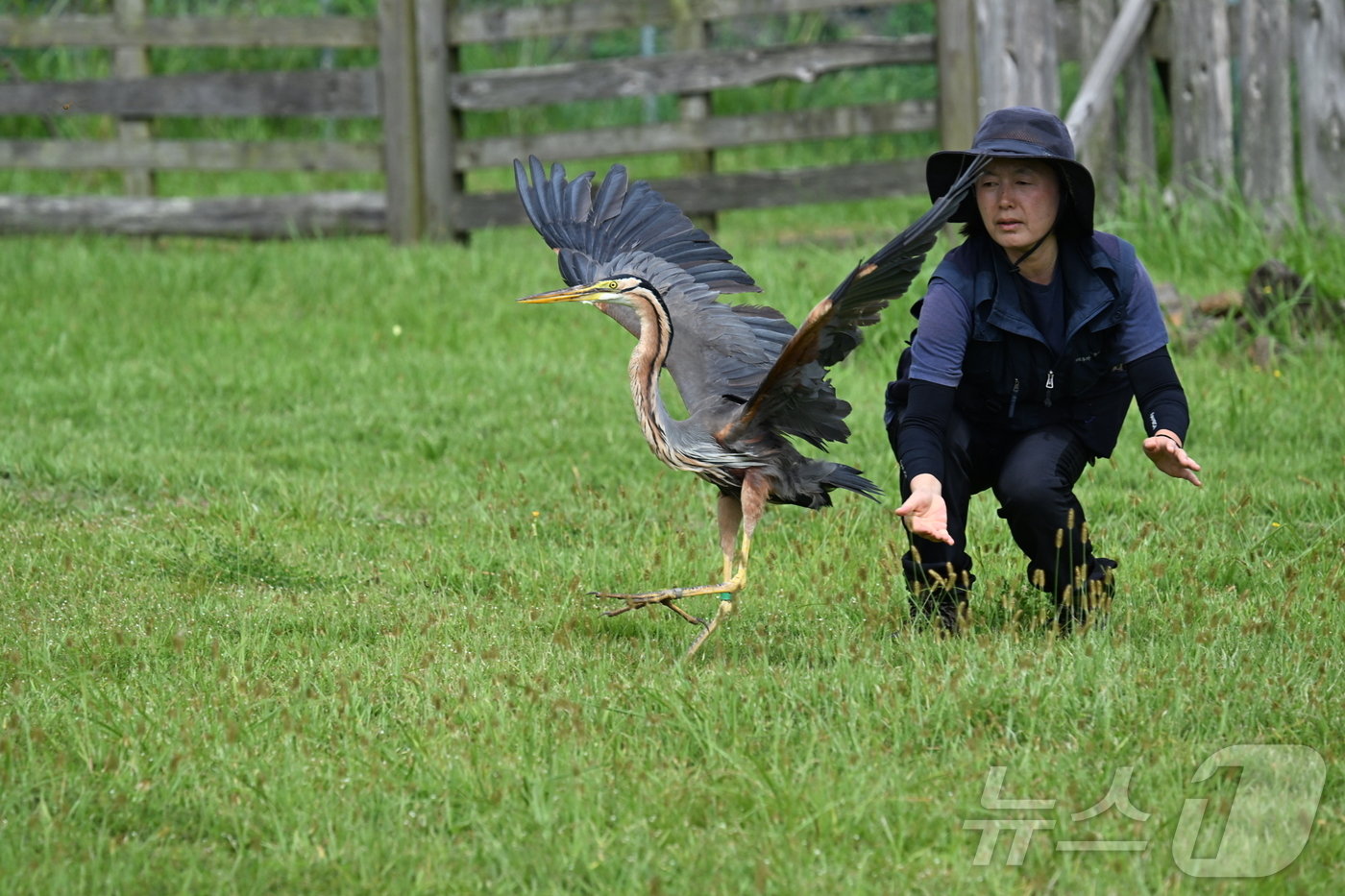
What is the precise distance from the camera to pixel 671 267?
16.4 feet

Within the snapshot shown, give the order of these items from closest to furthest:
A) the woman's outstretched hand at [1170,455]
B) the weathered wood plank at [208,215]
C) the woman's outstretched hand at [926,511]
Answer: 1. the woman's outstretched hand at [926,511]
2. the woman's outstretched hand at [1170,455]
3. the weathered wood plank at [208,215]

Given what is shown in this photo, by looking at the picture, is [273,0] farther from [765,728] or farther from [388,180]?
[765,728]

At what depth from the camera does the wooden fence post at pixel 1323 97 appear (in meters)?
8.95

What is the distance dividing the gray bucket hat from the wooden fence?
5.55m

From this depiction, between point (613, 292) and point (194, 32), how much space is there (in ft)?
28.0

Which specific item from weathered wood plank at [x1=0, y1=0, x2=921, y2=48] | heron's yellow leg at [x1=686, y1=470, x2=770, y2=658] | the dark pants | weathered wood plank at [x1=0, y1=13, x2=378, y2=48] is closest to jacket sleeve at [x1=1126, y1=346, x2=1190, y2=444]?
the dark pants

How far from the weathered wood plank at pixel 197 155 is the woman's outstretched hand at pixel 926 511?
8.14 metres

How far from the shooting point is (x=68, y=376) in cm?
812

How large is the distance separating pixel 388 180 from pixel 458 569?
662cm

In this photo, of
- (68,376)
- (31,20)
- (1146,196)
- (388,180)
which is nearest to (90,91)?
(31,20)

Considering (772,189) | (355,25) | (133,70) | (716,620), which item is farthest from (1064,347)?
(133,70)

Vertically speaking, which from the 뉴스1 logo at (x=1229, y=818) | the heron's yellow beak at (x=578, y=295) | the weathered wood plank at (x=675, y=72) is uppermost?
the weathered wood plank at (x=675, y=72)

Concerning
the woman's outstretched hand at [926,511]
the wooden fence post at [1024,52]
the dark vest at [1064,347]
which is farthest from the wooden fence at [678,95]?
the woman's outstretched hand at [926,511]

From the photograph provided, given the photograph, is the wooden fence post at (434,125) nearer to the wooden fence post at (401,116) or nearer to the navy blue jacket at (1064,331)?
the wooden fence post at (401,116)
